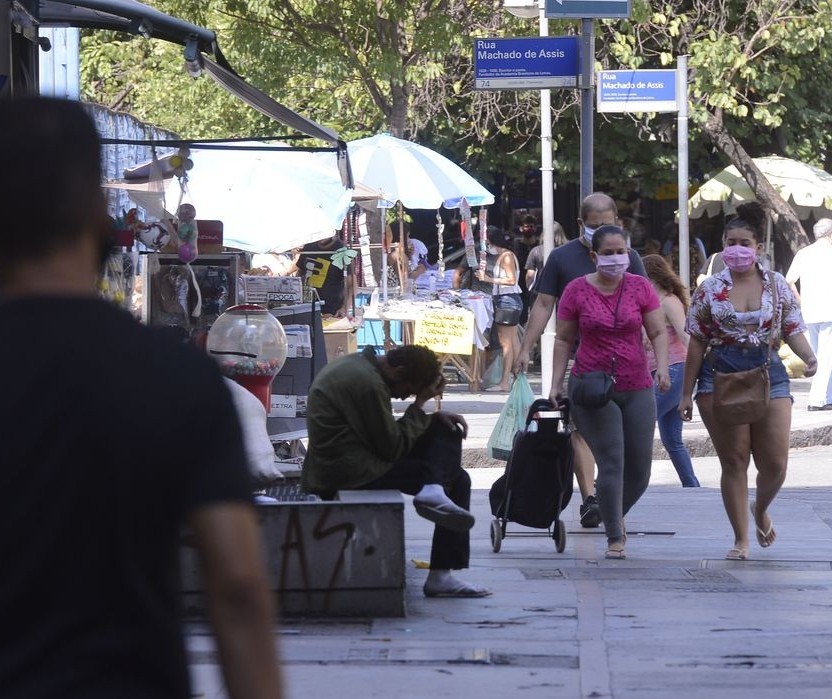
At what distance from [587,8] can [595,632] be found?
531 cm

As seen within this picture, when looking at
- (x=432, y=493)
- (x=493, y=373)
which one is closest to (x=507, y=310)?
(x=493, y=373)

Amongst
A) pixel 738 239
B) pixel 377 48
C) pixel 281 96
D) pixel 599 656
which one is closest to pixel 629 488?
pixel 738 239

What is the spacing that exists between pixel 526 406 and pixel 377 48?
1051 centimetres

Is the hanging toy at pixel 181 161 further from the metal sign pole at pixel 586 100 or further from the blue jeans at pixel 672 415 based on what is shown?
the blue jeans at pixel 672 415

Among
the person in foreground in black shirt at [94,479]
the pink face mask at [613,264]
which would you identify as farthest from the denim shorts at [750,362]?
the person in foreground in black shirt at [94,479]

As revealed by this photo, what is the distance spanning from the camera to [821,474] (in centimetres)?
1220

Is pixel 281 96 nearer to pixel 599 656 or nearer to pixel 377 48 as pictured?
pixel 377 48

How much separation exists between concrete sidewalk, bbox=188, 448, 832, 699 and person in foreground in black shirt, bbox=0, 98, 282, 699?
315 centimetres

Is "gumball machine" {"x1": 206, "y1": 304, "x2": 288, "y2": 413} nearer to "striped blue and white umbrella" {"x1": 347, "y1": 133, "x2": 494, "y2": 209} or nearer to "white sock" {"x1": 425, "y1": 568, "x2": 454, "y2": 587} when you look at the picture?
"white sock" {"x1": 425, "y1": 568, "x2": 454, "y2": 587}

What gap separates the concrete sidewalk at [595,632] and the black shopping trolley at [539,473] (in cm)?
26

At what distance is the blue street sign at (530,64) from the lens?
411 inches

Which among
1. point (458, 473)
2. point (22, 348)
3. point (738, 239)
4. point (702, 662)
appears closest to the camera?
point (22, 348)

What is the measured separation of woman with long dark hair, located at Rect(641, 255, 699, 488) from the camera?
34.0 feet

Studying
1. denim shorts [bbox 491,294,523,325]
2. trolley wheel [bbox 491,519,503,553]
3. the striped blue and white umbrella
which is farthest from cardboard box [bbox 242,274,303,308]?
denim shorts [bbox 491,294,523,325]
